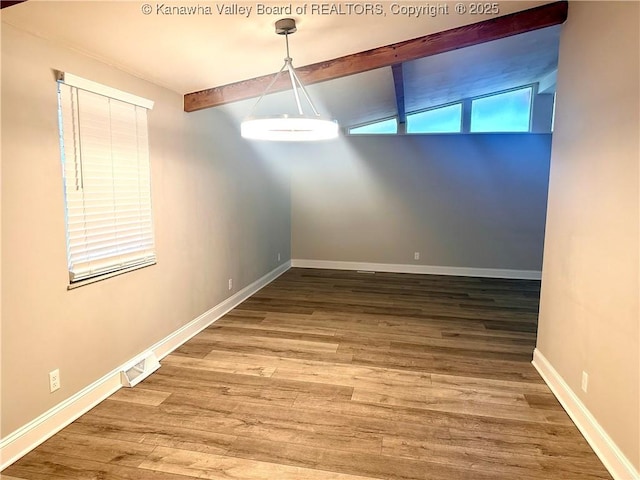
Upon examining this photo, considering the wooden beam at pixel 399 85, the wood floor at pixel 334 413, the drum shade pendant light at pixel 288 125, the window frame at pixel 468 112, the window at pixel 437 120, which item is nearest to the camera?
the wood floor at pixel 334 413

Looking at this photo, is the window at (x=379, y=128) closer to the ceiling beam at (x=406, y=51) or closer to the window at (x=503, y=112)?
the window at (x=503, y=112)

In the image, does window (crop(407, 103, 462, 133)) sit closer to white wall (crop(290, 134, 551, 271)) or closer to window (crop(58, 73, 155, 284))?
white wall (crop(290, 134, 551, 271))

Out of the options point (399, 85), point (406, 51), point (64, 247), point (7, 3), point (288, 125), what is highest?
point (399, 85)

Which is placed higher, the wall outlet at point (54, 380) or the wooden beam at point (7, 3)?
the wooden beam at point (7, 3)

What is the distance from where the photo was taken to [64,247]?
7.34ft

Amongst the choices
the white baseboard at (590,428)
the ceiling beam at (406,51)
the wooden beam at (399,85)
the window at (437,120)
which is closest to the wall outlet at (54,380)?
the ceiling beam at (406,51)

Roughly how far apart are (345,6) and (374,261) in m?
4.92

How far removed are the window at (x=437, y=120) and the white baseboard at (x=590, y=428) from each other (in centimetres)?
440

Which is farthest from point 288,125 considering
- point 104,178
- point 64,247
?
point 64,247

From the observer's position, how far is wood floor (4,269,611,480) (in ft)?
6.45

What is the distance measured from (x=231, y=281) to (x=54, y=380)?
238cm

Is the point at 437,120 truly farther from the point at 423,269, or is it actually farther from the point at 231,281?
the point at 231,281

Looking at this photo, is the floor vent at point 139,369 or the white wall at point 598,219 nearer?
the white wall at point 598,219

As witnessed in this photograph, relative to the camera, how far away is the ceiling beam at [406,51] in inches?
107
